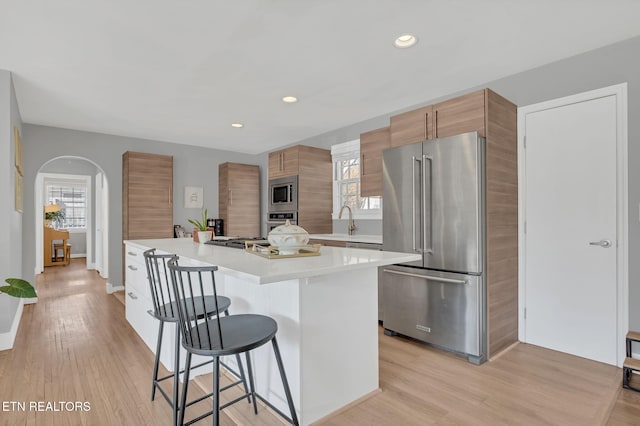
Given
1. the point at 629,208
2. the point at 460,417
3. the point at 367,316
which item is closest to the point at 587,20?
the point at 629,208

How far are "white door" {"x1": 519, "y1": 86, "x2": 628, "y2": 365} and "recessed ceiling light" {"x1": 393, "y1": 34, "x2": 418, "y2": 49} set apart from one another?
4.11ft

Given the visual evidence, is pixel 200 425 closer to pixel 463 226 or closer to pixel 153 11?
pixel 463 226

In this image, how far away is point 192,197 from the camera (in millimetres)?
6113

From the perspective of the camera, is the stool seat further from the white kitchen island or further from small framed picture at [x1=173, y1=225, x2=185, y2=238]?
small framed picture at [x1=173, y1=225, x2=185, y2=238]

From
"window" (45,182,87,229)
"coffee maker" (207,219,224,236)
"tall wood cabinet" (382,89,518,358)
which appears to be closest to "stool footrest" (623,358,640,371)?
"tall wood cabinet" (382,89,518,358)

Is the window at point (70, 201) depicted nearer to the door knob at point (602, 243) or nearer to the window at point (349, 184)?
the window at point (349, 184)

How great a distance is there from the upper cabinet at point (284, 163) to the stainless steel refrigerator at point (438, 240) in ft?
6.35

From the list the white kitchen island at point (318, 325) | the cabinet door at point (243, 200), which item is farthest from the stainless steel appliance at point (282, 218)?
the white kitchen island at point (318, 325)

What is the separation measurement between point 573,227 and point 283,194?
11.5 ft

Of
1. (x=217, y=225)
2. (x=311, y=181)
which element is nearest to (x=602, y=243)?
(x=311, y=181)

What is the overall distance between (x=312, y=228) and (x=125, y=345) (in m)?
2.67

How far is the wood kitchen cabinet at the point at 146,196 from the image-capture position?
201 inches

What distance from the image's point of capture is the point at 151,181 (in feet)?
17.4

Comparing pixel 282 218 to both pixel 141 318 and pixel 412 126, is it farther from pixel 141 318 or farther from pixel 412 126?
pixel 412 126
